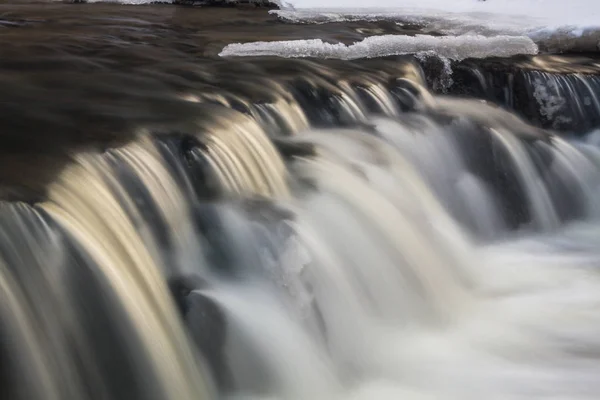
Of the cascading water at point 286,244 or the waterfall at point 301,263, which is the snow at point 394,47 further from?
the waterfall at point 301,263

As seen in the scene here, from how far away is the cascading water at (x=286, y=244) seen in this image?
2289mm

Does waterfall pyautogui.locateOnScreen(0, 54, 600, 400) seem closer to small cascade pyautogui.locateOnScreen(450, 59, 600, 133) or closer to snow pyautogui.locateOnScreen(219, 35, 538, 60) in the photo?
snow pyautogui.locateOnScreen(219, 35, 538, 60)

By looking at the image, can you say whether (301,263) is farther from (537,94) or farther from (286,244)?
(537,94)

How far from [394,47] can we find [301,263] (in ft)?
10.5

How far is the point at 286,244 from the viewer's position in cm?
314

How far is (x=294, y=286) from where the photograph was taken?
3045 millimetres

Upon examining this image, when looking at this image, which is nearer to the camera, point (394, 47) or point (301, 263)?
point (301, 263)

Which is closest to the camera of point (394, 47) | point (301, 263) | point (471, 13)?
point (301, 263)

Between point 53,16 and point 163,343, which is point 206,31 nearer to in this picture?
point 53,16

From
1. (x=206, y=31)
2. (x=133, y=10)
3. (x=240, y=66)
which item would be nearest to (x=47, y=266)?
(x=240, y=66)

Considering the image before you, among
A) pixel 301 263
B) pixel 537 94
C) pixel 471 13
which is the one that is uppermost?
pixel 471 13

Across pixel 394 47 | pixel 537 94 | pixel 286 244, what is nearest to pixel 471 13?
pixel 537 94

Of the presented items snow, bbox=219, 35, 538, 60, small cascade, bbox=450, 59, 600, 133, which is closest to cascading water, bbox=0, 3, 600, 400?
snow, bbox=219, 35, 538, 60

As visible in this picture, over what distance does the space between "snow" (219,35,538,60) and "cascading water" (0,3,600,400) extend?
0.99 feet
